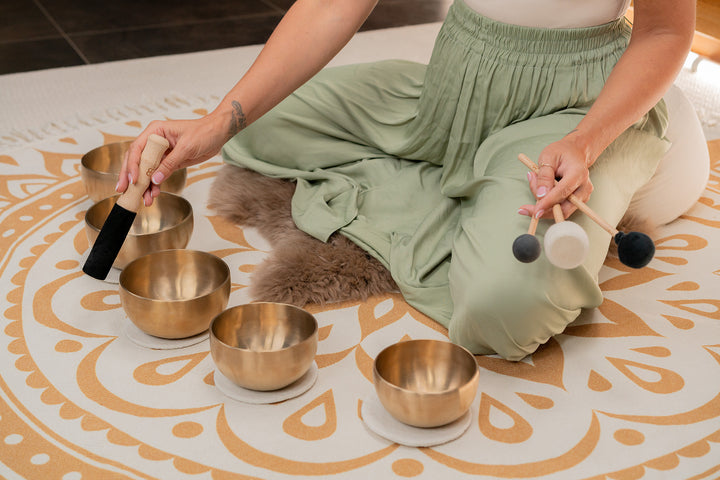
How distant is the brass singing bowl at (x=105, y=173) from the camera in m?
1.76

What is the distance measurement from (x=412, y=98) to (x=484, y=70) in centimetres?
34

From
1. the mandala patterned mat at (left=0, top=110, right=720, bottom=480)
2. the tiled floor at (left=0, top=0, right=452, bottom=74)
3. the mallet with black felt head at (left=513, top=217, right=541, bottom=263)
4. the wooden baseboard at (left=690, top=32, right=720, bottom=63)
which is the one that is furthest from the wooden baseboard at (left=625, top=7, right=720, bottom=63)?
the mallet with black felt head at (left=513, top=217, right=541, bottom=263)

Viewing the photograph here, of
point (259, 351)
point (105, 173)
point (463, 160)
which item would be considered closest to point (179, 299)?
A: point (259, 351)

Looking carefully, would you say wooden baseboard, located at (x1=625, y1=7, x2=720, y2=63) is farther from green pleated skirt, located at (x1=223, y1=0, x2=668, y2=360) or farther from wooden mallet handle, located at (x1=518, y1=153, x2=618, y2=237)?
wooden mallet handle, located at (x1=518, y1=153, x2=618, y2=237)

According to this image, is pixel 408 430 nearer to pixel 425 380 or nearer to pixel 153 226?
pixel 425 380

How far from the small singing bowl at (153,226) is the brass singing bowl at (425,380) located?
0.54 m

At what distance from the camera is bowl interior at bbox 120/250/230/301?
1.48m

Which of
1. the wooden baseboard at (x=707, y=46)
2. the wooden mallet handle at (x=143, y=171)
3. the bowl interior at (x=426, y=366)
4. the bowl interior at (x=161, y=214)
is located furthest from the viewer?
the wooden baseboard at (x=707, y=46)

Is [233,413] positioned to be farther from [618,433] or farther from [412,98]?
[412,98]

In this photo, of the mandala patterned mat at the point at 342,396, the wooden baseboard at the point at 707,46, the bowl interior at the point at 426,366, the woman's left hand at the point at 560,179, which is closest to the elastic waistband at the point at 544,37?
the woman's left hand at the point at 560,179

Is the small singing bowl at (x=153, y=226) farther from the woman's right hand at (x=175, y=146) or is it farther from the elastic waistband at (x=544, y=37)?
the elastic waistband at (x=544, y=37)

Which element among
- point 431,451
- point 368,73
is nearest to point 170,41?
point 368,73

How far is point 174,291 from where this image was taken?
1.51 metres

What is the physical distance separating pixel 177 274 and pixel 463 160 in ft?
1.98
